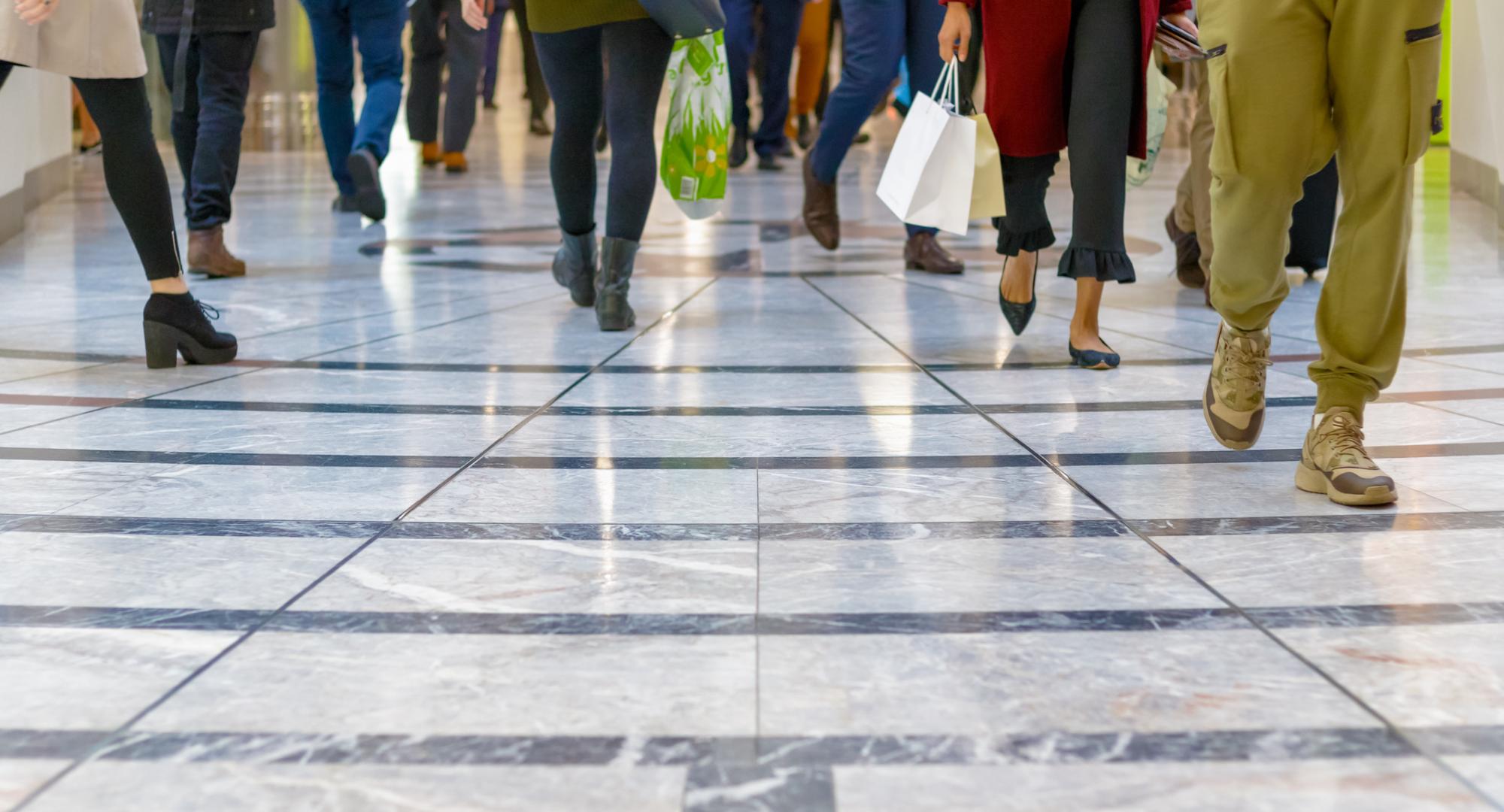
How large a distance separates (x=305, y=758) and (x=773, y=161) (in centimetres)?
952

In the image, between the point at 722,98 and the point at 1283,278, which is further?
the point at 722,98

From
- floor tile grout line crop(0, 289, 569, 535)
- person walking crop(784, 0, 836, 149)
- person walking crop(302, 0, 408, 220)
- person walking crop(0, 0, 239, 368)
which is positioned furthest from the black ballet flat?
person walking crop(784, 0, 836, 149)

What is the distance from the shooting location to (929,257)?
596 centimetres

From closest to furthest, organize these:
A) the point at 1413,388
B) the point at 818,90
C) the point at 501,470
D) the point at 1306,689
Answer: the point at 1306,689 → the point at 501,470 → the point at 1413,388 → the point at 818,90

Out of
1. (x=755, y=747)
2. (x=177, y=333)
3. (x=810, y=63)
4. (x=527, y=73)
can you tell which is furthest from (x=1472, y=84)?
(x=527, y=73)

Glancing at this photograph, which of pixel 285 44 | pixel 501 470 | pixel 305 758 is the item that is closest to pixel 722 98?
pixel 501 470

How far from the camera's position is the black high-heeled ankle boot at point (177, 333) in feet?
13.2

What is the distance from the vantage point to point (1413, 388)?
3.72m

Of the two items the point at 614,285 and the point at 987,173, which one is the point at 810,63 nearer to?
the point at 614,285

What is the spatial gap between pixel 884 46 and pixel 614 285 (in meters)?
1.52

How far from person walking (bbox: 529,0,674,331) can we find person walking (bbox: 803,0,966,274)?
1.15 metres

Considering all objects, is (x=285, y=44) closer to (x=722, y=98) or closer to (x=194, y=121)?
(x=194, y=121)

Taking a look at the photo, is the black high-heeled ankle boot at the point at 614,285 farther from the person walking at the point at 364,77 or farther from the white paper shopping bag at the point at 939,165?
the person walking at the point at 364,77

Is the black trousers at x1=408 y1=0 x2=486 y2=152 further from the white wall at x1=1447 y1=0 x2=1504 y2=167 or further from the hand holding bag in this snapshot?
the white wall at x1=1447 y1=0 x2=1504 y2=167
